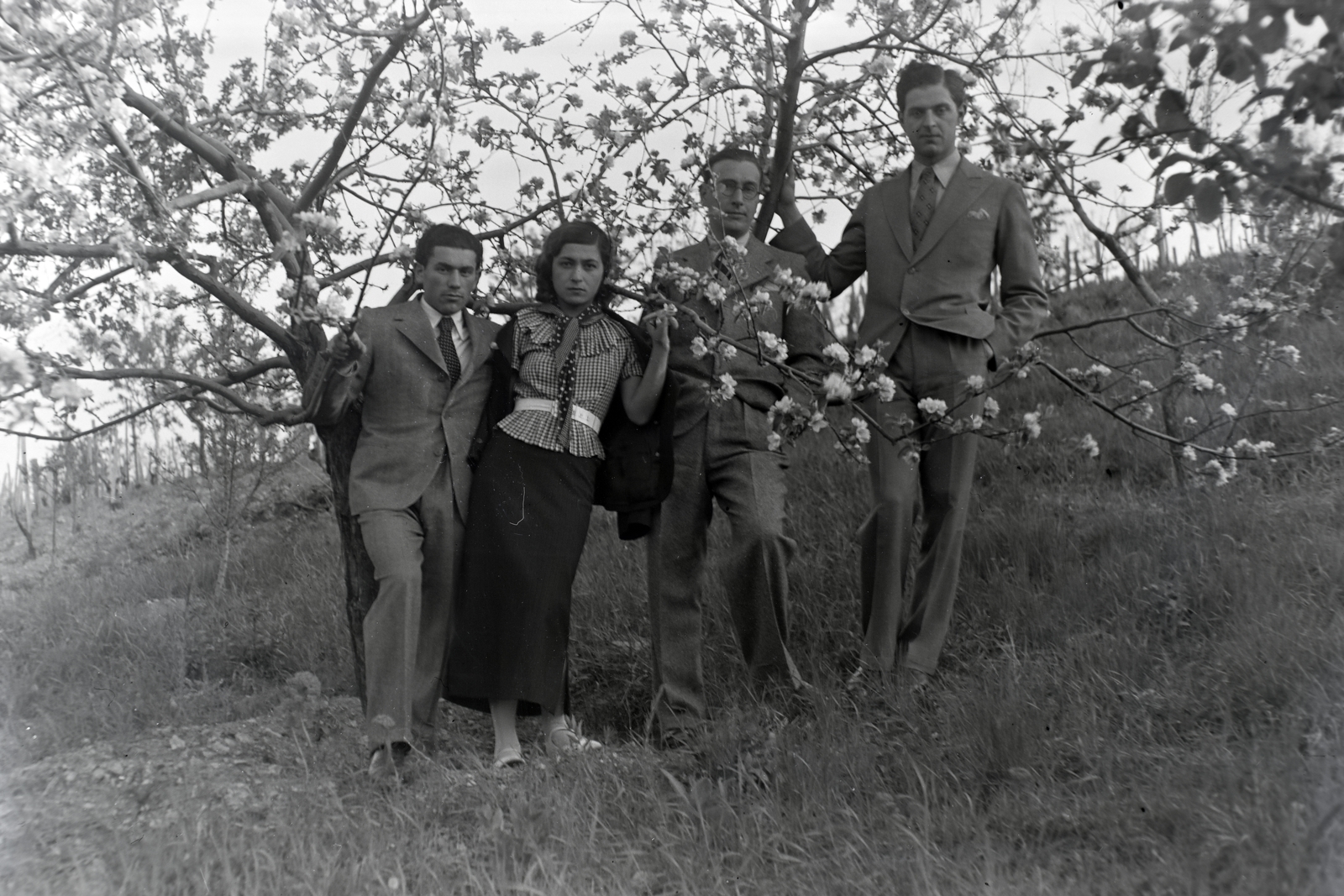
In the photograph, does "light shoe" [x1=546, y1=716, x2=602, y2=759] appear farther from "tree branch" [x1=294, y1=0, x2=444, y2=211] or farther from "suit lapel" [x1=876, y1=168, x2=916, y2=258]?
"tree branch" [x1=294, y1=0, x2=444, y2=211]

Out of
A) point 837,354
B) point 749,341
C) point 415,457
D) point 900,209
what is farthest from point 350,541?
point 900,209

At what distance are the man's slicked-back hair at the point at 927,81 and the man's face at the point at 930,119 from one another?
2 cm

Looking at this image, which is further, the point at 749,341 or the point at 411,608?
the point at 749,341

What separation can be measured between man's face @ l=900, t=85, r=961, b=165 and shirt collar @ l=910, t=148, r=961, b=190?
0.16 feet

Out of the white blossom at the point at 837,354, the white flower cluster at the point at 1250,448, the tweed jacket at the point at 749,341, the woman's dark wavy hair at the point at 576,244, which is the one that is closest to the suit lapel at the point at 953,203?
the tweed jacket at the point at 749,341

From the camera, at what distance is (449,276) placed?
179 inches

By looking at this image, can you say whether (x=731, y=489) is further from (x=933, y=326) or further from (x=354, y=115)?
(x=354, y=115)

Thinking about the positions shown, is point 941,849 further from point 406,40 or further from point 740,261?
point 406,40

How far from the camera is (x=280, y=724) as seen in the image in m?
5.25

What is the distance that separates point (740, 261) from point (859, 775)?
191 cm

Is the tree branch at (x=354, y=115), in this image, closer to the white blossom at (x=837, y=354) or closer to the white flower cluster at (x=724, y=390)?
the white flower cluster at (x=724, y=390)

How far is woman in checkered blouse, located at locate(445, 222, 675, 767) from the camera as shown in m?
4.41

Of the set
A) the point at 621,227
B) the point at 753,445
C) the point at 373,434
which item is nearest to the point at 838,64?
the point at 621,227

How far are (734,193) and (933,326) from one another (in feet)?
3.10
